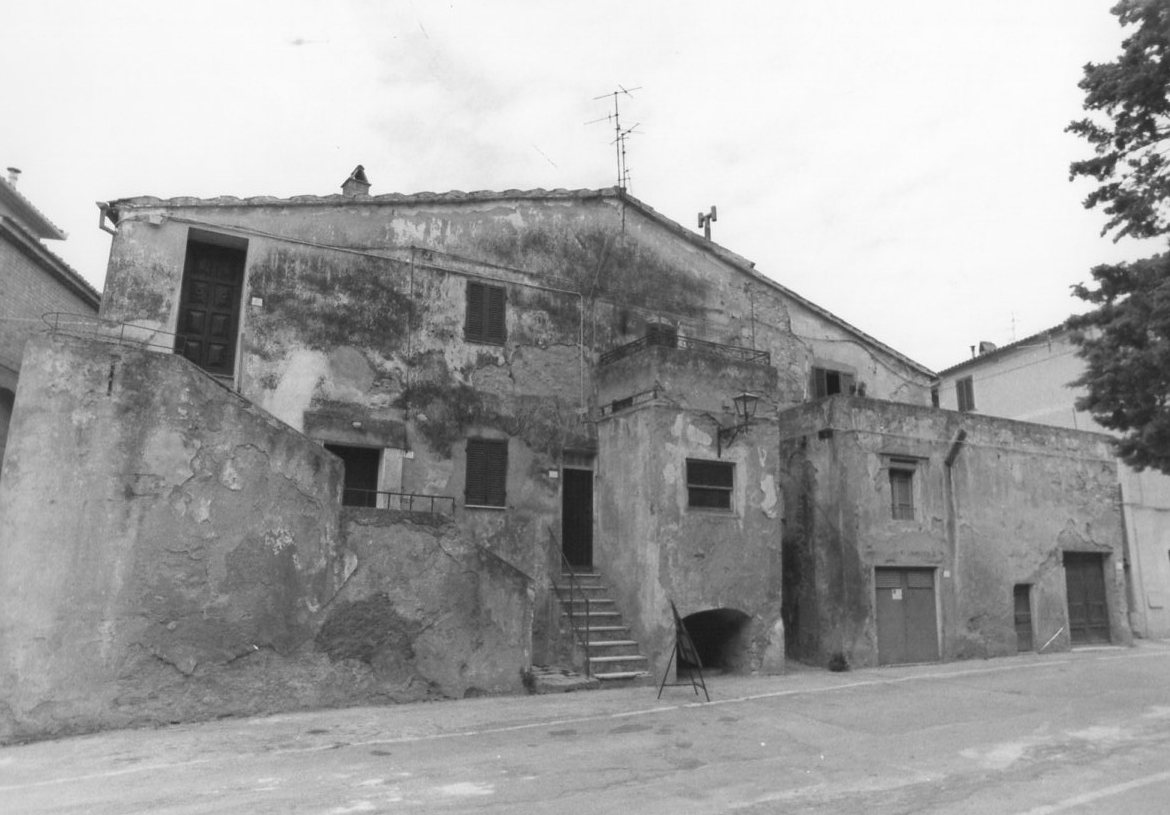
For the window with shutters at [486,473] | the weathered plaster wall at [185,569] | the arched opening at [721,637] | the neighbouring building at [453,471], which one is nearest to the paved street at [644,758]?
the weathered plaster wall at [185,569]

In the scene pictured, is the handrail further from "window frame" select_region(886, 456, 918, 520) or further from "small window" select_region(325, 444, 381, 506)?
"window frame" select_region(886, 456, 918, 520)

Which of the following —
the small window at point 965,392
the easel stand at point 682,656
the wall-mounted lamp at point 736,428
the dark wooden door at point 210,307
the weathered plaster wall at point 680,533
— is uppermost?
the small window at point 965,392

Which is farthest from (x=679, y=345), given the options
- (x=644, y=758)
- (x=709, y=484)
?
(x=644, y=758)

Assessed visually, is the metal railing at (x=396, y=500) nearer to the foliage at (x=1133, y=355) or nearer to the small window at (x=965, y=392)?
the foliage at (x=1133, y=355)

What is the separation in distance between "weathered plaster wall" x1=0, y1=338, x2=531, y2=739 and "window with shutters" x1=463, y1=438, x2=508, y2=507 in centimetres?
298

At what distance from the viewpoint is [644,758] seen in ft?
26.9

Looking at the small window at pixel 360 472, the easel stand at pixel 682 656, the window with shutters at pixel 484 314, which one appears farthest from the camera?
the window with shutters at pixel 484 314

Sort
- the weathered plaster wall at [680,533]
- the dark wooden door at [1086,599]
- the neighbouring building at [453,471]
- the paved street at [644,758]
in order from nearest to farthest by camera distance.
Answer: the paved street at [644,758] → the neighbouring building at [453,471] → the weathered plaster wall at [680,533] → the dark wooden door at [1086,599]

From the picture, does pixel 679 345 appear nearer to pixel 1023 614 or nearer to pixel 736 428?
pixel 736 428

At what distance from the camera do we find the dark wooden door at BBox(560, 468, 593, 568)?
15250mm

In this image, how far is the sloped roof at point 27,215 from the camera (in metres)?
17.8

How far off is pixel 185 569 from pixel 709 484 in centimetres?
811

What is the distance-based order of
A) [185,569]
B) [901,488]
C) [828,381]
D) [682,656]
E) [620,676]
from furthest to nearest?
1. [828,381]
2. [901,488]
3. [682,656]
4. [620,676]
5. [185,569]

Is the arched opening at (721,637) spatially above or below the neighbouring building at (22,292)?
below
